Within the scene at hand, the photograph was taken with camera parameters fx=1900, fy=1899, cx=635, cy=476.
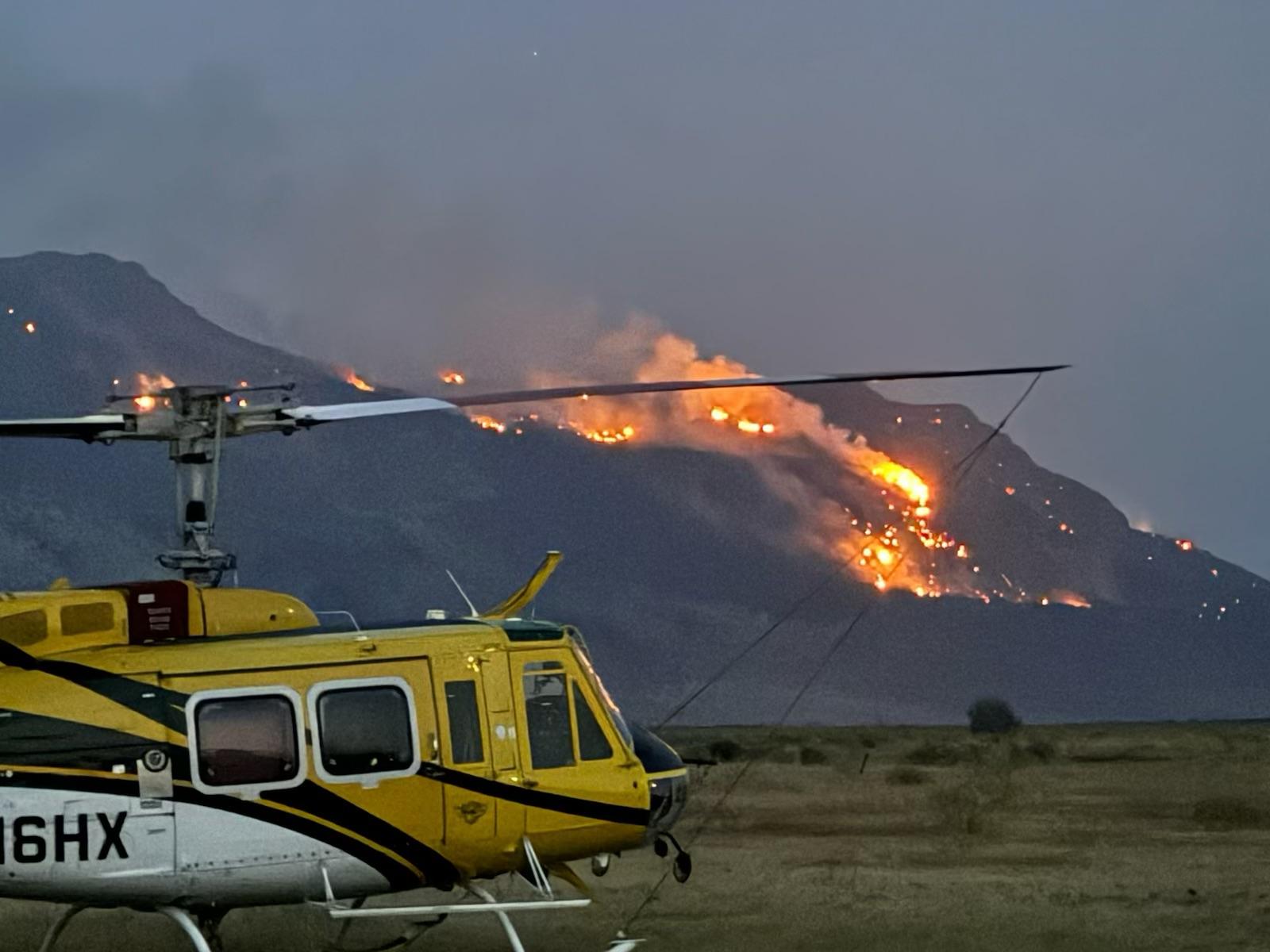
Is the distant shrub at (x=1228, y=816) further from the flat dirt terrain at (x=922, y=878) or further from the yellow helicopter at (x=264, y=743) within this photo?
the yellow helicopter at (x=264, y=743)

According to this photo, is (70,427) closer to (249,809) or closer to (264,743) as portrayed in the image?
(264,743)

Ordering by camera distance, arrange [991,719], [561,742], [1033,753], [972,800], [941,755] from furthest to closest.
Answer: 1. [991,719]
2. [1033,753]
3. [941,755]
4. [972,800]
5. [561,742]

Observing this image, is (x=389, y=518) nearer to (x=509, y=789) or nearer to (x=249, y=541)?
(x=249, y=541)

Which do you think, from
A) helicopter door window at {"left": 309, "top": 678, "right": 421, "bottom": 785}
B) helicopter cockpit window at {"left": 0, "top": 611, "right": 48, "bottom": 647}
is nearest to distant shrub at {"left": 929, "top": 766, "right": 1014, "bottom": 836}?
helicopter door window at {"left": 309, "top": 678, "right": 421, "bottom": 785}

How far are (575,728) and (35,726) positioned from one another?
4239 mm

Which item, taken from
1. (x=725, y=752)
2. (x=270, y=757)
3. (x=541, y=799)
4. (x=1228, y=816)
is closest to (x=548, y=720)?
(x=541, y=799)

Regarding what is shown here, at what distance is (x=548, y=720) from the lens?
51.1 feet

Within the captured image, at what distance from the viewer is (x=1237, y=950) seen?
55.7 feet

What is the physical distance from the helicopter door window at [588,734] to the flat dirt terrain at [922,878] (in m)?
2.64

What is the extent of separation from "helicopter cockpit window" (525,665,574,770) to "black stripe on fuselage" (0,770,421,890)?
4.57 ft

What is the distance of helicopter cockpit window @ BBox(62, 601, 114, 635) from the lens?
1482cm

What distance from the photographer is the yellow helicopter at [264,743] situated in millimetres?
14414

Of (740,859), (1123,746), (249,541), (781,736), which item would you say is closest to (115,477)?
(249,541)

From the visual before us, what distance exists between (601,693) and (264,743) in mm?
2839
